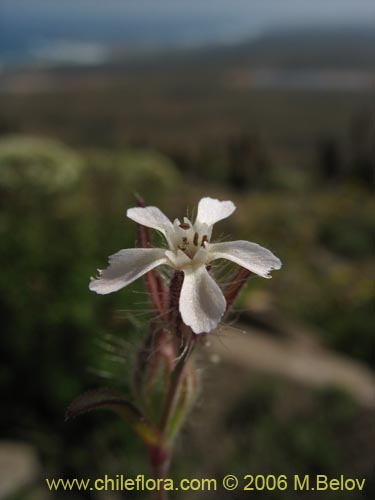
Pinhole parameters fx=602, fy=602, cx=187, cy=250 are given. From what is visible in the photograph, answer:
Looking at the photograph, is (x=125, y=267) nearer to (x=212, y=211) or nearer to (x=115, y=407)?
(x=212, y=211)

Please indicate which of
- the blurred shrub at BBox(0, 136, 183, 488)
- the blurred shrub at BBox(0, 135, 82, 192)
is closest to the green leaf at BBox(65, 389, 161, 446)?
the blurred shrub at BBox(0, 136, 183, 488)

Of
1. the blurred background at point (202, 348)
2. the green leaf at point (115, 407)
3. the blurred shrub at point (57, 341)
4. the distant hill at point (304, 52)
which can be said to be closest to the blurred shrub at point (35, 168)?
the blurred background at point (202, 348)

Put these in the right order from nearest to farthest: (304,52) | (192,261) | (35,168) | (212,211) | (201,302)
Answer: (201,302) → (192,261) → (212,211) → (35,168) → (304,52)

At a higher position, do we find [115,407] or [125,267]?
[125,267]

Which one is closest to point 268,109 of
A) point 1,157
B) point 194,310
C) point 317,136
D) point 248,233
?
point 317,136

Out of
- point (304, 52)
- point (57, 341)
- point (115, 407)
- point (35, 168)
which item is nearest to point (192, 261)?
point (115, 407)

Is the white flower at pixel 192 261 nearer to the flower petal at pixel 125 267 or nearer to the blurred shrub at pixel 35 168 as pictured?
the flower petal at pixel 125 267

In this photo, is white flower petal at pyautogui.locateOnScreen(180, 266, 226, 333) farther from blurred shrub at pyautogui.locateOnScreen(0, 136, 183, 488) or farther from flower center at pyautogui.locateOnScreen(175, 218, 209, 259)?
blurred shrub at pyautogui.locateOnScreen(0, 136, 183, 488)
